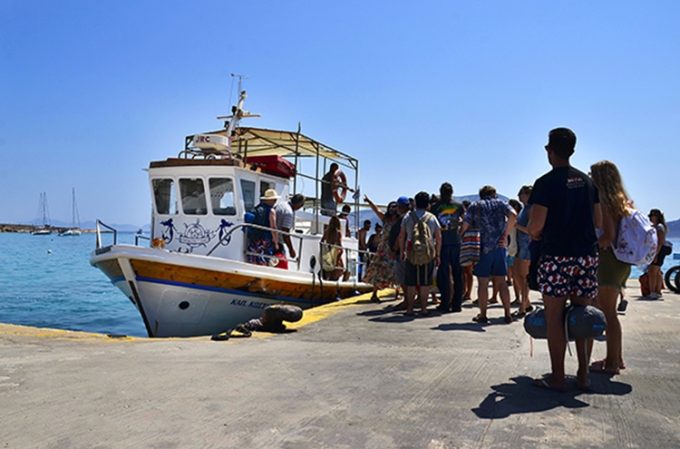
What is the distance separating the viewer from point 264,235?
1050 centimetres

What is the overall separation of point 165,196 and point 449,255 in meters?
5.52

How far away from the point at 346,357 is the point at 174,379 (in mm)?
1573

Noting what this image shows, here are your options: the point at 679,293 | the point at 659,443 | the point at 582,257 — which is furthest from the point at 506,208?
the point at 679,293

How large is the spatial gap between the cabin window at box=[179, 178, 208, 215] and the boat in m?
0.02

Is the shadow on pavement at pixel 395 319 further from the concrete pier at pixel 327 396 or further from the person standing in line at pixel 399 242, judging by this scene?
the concrete pier at pixel 327 396

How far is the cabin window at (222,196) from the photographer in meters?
10.6

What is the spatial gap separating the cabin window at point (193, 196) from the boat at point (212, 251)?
0.02 meters

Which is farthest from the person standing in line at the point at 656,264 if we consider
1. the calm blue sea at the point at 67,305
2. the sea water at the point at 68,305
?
the calm blue sea at the point at 67,305

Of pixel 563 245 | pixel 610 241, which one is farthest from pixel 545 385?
pixel 610 241

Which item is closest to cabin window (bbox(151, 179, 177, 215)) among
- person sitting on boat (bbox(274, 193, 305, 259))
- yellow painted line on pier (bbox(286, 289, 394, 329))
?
person sitting on boat (bbox(274, 193, 305, 259))

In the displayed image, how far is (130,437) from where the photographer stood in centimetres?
303

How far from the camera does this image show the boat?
9.13 meters

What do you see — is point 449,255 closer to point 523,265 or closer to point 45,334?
point 523,265

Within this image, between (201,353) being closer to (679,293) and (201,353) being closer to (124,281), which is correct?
(124,281)
